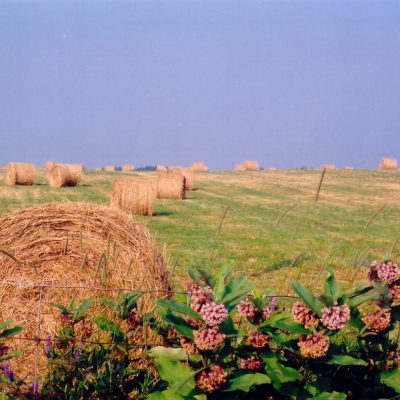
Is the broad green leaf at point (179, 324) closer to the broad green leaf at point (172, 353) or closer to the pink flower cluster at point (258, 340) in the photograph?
the broad green leaf at point (172, 353)

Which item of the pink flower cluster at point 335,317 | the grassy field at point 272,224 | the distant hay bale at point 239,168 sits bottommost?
the grassy field at point 272,224

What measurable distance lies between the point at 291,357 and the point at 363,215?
65.9 ft

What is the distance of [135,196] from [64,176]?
11855 mm

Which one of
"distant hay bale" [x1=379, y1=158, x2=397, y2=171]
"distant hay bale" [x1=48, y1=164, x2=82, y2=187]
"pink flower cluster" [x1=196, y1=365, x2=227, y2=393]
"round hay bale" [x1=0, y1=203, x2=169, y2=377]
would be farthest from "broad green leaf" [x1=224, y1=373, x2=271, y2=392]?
"distant hay bale" [x1=379, y1=158, x2=397, y2=171]

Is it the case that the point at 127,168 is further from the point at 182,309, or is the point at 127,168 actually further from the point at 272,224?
the point at 182,309

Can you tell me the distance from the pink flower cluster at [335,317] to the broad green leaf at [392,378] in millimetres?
570

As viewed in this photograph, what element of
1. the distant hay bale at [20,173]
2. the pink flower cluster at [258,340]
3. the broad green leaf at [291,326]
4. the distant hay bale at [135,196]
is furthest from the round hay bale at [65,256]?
the distant hay bale at [20,173]

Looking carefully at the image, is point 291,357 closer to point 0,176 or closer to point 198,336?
point 198,336

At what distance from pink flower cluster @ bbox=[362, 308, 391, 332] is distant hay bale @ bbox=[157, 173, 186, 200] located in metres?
23.1

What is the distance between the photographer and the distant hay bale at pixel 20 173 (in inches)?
1248

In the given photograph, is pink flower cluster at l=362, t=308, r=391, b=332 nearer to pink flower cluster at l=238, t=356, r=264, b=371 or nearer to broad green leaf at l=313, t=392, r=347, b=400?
broad green leaf at l=313, t=392, r=347, b=400

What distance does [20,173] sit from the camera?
104 feet

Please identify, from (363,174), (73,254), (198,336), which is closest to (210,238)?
(73,254)

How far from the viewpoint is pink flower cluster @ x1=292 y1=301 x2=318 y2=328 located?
10.5 feet
